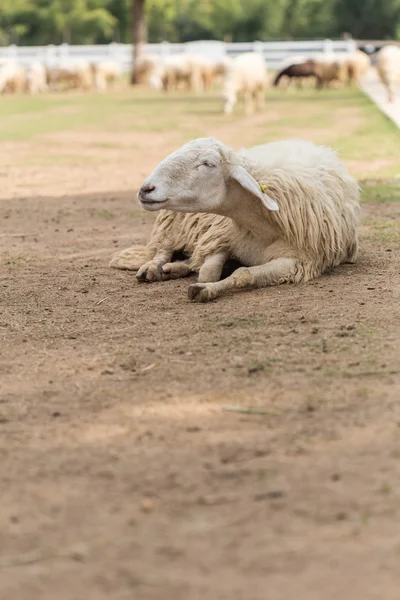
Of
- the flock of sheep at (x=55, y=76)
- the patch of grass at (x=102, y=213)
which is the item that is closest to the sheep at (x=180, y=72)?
the flock of sheep at (x=55, y=76)

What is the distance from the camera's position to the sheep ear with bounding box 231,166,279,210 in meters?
6.02

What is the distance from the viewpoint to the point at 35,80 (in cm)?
3869

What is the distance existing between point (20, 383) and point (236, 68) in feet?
71.0

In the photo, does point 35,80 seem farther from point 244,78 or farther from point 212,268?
point 212,268

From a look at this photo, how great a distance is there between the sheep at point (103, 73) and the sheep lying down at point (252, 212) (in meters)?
34.1

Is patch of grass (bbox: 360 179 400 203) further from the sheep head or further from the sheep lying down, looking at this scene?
the sheep head

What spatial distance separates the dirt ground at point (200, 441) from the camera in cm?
282

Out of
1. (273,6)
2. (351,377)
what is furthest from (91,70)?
(273,6)

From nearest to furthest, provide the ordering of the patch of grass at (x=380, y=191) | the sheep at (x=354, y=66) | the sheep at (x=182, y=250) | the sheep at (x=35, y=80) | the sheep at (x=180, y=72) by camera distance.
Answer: the sheep at (x=182, y=250) → the patch of grass at (x=380, y=191) → the sheep at (x=354, y=66) → the sheep at (x=180, y=72) → the sheep at (x=35, y=80)

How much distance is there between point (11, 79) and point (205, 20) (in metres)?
45.4

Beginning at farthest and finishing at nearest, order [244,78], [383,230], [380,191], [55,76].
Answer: [55,76], [244,78], [380,191], [383,230]

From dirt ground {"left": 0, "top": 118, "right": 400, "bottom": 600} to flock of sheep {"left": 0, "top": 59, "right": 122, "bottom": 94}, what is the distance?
110 feet

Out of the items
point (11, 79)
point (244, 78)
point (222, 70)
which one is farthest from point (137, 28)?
point (244, 78)

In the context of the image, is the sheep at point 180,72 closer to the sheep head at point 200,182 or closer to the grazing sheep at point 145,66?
the grazing sheep at point 145,66
